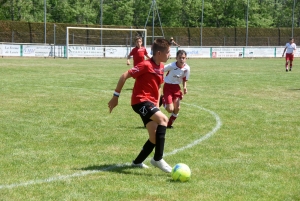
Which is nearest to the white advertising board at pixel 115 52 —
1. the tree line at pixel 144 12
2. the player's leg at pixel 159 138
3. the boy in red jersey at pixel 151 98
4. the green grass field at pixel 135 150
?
the tree line at pixel 144 12

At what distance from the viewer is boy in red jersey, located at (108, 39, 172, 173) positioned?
6.86m

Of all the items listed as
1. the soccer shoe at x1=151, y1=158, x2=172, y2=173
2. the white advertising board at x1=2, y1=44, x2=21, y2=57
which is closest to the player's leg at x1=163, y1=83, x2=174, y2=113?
the soccer shoe at x1=151, y1=158, x2=172, y2=173

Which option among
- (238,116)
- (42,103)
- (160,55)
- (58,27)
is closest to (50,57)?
(58,27)

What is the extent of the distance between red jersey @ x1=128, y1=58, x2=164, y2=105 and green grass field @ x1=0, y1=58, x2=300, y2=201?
3.26 ft

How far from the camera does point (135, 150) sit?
833 cm

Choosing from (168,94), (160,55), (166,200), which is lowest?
(166,200)

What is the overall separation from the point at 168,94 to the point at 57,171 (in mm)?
4631

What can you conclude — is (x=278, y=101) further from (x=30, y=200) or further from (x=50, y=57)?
(x=50, y=57)

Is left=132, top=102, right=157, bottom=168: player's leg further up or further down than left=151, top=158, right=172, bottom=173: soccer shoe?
further up

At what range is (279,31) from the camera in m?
66.7

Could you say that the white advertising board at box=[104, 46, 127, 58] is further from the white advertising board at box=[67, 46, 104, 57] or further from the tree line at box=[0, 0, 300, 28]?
the tree line at box=[0, 0, 300, 28]

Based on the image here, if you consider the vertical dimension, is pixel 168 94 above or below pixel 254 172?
above

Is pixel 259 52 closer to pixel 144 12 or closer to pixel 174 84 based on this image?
pixel 144 12

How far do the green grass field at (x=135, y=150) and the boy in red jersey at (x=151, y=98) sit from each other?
0.79 feet
